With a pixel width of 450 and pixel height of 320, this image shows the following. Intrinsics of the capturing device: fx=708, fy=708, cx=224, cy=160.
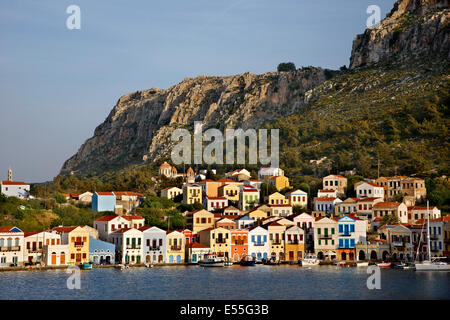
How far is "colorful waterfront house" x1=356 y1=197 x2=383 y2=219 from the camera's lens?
8188 cm

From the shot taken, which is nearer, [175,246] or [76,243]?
[76,243]

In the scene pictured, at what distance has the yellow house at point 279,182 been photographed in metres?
97.0

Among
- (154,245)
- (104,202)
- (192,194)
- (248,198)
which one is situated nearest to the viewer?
(154,245)

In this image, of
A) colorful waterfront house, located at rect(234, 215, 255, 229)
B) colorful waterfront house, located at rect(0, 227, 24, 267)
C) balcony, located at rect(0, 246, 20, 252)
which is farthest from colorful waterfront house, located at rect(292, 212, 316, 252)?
balcony, located at rect(0, 246, 20, 252)

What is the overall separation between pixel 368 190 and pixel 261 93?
73120 millimetres

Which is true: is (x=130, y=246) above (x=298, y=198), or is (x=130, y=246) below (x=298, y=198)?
below

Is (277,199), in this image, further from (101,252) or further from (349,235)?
(101,252)

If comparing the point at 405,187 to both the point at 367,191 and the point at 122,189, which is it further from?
the point at 122,189

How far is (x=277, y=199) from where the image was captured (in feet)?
290

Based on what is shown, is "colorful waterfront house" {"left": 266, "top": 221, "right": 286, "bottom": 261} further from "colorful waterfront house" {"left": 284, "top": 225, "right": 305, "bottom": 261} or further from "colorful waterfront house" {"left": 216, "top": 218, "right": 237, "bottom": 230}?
"colorful waterfront house" {"left": 216, "top": 218, "right": 237, "bottom": 230}

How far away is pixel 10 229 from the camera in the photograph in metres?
65.7

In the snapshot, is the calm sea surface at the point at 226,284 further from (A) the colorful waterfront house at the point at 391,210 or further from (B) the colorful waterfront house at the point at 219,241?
(A) the colorful waterfront house at the point at 391,210

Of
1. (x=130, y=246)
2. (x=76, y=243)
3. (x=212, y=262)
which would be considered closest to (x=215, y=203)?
(x=212, y=262)
